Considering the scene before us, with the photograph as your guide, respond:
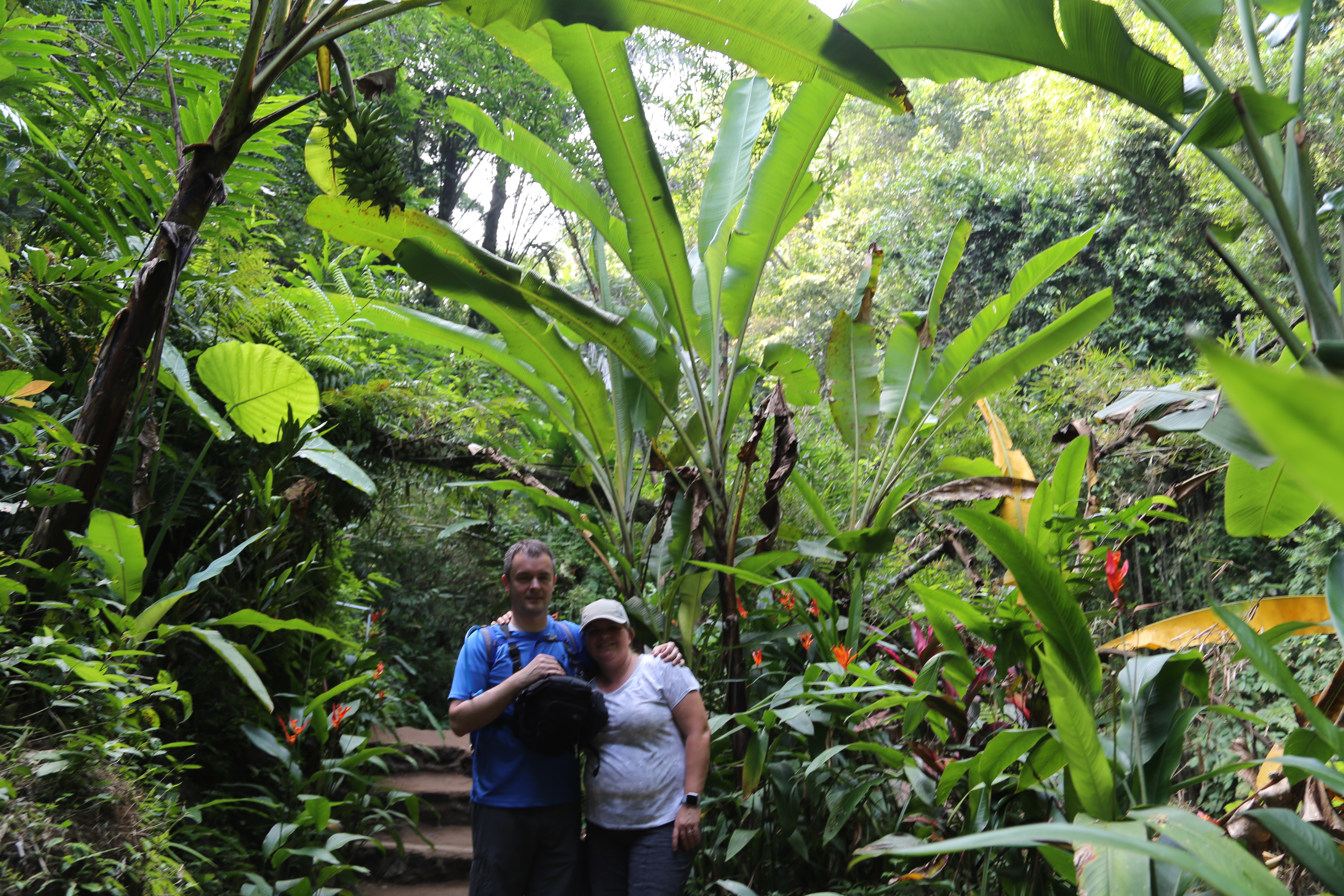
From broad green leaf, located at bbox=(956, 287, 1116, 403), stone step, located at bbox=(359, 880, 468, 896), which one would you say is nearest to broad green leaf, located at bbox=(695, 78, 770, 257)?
broad green leaf, located at bbox=(956, 287, 1116, 403)

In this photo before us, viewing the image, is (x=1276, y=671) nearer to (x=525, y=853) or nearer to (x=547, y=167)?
(x=525, y=853)

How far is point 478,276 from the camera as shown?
2.24 meters

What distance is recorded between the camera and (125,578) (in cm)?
170

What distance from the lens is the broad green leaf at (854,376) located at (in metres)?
2.72

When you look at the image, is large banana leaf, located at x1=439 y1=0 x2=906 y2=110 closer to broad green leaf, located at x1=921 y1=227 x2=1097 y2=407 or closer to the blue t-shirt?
broad green leaf, located at x1=921 y1=227 x2=1097 y2=407

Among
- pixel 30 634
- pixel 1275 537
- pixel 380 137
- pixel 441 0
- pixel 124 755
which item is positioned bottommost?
pixel 124 755

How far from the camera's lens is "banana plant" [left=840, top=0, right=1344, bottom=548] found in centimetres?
122

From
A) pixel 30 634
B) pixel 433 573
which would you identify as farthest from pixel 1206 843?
pixel 433 573

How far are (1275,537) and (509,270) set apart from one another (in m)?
2.05

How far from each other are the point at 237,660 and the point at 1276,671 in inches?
70.4

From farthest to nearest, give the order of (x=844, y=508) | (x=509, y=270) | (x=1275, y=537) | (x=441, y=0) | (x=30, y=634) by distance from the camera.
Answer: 1. (x=844, y=508)
2. (x=509, y=270)
3. (x=1275, y=537)
4. (x=30, y=634)
5. (x=441, y=0)

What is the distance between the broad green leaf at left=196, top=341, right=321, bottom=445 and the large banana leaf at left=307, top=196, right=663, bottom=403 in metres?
0.43

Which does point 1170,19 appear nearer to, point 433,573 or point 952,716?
point 952,716

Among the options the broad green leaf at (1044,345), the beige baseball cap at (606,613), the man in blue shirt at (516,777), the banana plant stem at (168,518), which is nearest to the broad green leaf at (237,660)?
the banana plant stem at (168,518)
